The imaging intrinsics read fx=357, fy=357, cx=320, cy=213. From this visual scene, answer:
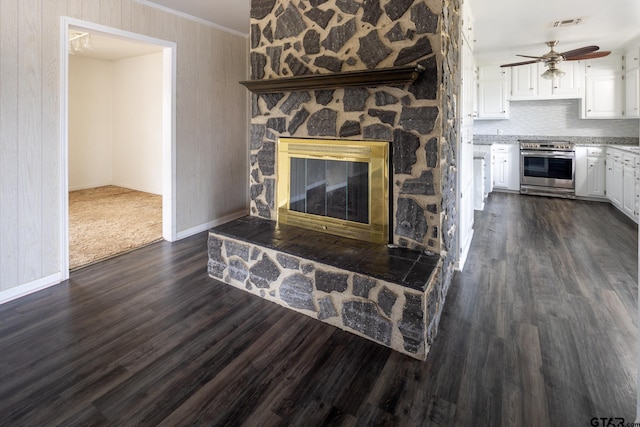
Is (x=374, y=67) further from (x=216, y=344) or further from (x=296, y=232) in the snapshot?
(x=216, y=344)

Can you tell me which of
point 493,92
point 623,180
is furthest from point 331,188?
point 493,92

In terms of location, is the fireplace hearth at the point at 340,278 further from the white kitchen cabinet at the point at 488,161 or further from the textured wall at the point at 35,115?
the white kitchen cabinet at the point at 488,161

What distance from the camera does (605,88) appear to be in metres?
6.16

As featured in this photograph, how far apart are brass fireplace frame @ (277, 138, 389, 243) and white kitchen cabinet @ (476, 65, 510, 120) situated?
5.57 meters

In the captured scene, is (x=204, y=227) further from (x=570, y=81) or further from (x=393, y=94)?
(x=570, y=81)

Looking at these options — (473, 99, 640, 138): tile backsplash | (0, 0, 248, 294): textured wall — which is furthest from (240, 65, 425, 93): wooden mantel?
(473, 99, 640, 138): tile backsplash

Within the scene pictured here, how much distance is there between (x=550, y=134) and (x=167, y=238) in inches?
279

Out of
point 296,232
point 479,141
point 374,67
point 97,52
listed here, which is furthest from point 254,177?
point 479,141

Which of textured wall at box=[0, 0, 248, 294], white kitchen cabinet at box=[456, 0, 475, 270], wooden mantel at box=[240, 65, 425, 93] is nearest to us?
wooden mantel at box=[240, 65, 425, 93]

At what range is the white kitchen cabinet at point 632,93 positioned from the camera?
5453 millimetres

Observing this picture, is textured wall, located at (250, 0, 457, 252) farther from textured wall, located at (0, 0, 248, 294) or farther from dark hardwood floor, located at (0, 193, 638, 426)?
textured wall, located at (0, 0, 248, 294)

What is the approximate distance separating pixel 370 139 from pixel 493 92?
18.5 feet

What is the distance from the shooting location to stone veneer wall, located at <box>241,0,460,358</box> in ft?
8.02

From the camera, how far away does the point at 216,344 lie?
2.19 m
